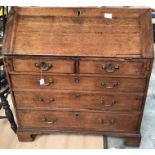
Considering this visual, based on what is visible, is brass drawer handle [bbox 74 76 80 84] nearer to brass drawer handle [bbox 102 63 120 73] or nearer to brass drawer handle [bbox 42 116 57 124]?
brass drawer handle [bbox 102 63 120 73]

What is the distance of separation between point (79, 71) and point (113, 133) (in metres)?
0.66

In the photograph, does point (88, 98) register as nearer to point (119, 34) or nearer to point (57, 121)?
point (57, 121)

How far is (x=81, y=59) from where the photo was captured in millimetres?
1518

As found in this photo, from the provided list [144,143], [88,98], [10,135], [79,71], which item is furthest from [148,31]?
[10,135]

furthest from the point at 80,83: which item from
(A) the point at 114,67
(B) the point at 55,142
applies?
(B) the point at 55,142

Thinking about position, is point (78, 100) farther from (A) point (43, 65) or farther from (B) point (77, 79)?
(A) point (43, 65)

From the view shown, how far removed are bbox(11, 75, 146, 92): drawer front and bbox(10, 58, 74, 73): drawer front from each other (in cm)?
6

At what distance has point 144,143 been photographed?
2025 mm

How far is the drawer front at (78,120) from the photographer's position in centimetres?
184

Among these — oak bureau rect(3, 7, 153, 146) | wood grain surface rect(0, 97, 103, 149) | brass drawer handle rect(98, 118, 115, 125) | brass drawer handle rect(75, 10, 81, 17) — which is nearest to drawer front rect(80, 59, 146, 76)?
oak bureau rect(3, 7, 153, 146)

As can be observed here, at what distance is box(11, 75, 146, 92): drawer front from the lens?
5.32 feet

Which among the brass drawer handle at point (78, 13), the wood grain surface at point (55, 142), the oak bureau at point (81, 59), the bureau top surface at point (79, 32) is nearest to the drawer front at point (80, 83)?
the oak bureau at point (81, 59)

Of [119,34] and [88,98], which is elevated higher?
[119,34]

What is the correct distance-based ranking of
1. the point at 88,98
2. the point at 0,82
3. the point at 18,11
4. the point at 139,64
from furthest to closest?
the point at 0,82, the point at 88,98, the point at 18,11, the point at 139,64
